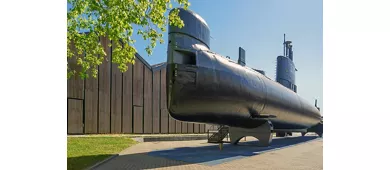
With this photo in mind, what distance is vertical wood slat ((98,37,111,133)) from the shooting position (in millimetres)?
27031

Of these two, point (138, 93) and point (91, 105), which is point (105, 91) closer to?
point (91, 105)

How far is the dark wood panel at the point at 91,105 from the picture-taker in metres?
A: 25.6

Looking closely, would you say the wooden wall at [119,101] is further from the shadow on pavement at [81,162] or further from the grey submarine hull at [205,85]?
the shadow on pavement at [81,162]

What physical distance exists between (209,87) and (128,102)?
60.7ft

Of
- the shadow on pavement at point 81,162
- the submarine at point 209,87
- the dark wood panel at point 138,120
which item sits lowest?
the dark wood panel at point 138,120

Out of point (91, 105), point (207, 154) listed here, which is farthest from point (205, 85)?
point (91, 105)

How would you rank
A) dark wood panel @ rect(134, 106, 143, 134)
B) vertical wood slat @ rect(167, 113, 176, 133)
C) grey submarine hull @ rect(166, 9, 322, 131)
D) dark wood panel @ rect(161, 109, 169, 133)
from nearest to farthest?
grey submarine hull @ rect(166, 9, 322, 131)
dark wood panel @ rect(134, 106, 143, 134)
dark wood panel @ rect(161, 109, 169, 133)
vertical wood slat @ rect(167, 113, 176, 133)

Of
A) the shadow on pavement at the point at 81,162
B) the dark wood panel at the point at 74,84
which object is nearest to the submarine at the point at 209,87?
the shadow on pavement at the point at 81,162

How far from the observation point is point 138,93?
105 ft

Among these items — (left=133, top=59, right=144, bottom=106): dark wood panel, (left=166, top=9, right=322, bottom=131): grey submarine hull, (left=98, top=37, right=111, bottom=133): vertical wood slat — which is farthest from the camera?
(left=133, top=59, right=144, bottom=106): dark wood panel

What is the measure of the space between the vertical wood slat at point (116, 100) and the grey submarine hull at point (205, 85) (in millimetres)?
15004

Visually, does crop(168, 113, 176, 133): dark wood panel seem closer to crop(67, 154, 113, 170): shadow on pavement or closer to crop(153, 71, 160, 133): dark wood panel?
crop(153, 71, 160, 133): dark wood panel

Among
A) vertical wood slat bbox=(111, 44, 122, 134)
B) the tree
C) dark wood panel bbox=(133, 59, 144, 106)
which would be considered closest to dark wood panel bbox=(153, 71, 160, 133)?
dark wood panel bbox=(133, 59, 144, 106)

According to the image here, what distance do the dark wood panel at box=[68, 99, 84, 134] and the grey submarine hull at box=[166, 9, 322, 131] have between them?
45.2ft
